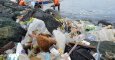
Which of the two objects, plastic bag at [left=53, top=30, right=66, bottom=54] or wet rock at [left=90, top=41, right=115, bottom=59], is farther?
wet rock at [left=90, top=41, right=115, bottom=59]

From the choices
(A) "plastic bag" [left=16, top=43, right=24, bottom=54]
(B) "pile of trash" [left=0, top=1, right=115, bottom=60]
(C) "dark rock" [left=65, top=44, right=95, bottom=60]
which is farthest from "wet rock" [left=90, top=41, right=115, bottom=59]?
(A) "plastic bag" [left=16, top=43, right=24, bottom=54]

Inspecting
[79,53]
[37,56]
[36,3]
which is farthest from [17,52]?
[36,3]

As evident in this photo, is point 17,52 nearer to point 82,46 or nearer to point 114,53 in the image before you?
point 82,46

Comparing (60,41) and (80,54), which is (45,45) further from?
(80,54)

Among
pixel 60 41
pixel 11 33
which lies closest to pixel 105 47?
pixel 60 41

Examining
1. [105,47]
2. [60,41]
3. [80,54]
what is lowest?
[105,47]

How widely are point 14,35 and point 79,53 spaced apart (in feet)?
5.28

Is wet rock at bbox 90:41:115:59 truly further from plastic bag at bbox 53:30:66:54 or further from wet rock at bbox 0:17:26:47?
wet rock at bbox 0:17:26:47

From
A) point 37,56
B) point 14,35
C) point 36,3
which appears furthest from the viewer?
point 36,3

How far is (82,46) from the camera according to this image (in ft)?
20.4

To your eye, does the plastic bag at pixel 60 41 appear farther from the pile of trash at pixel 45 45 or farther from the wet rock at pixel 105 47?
the wet rock at pixel 105 47

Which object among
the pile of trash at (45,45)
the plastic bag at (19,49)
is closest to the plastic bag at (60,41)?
the pile of trash at (45,45)

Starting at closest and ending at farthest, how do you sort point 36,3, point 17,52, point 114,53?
point 17,52 → point 114,53 → point 36,3

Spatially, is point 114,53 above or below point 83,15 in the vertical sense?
above
